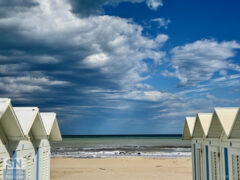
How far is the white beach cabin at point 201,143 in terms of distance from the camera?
15.0m

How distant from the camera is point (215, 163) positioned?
13.7 metres

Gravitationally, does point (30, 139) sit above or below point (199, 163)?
above

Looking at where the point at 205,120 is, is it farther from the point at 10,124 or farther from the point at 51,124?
the point at 10,124

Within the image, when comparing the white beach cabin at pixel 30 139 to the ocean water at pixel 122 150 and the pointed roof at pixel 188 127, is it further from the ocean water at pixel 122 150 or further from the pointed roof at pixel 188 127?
the ocean water at pixel 122 150

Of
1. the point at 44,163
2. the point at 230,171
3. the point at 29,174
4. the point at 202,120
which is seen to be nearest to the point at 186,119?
the point at 202,120

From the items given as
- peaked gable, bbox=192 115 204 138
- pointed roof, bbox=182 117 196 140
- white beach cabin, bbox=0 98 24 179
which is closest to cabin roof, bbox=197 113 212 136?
peaked gable, bbox=192 115 204 138

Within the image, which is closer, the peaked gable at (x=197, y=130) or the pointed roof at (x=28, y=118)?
the pointed roof at (x=28, y=118)

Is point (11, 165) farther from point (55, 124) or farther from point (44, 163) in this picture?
point (55, 124)

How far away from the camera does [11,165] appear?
1104 centimetres

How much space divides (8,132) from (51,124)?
17.5 ft

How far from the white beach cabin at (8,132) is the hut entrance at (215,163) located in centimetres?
748

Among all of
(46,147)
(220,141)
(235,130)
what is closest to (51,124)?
(46,147)

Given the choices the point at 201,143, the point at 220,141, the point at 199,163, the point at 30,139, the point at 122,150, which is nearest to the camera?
the point at 220,141

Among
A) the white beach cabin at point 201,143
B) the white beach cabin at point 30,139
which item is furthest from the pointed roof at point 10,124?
the white beach cabin at point 201,143
